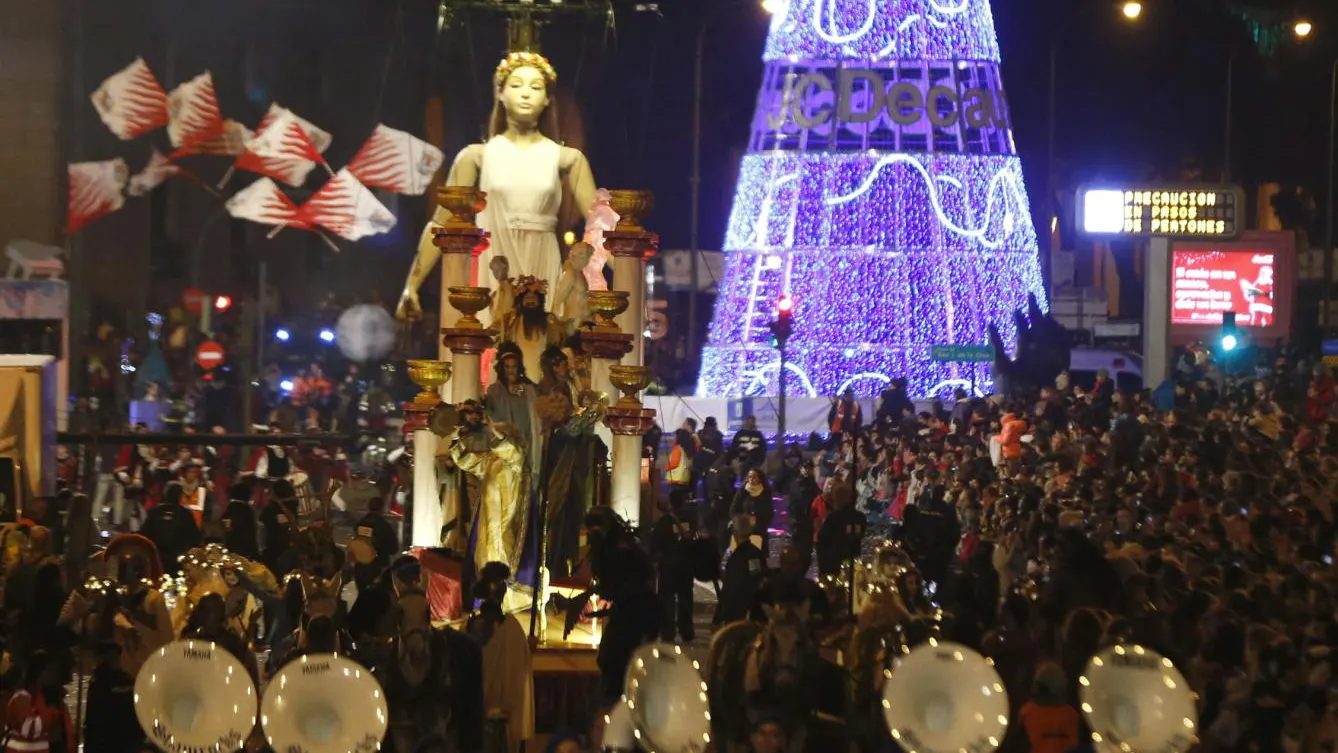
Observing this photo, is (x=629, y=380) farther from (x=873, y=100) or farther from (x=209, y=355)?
(x=873, y=100)

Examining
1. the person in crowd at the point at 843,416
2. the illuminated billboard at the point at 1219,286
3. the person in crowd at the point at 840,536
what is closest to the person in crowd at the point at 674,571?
the person in crowd at the point at 840,536

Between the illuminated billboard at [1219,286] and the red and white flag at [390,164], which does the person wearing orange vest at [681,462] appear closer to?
the red and white flag at [390,164]

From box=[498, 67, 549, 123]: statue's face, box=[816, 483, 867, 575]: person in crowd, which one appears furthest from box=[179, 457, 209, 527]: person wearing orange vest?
box=[816, 483, 867, 575]: person in crowd

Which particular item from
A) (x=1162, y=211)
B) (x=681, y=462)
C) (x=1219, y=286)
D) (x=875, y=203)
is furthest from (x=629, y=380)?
(x=1219, y=286)

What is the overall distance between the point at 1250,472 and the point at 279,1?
29076 mm

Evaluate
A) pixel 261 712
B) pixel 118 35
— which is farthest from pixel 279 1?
pixel 261 712

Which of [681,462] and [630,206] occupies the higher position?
[630,206]

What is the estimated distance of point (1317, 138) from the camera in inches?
1945

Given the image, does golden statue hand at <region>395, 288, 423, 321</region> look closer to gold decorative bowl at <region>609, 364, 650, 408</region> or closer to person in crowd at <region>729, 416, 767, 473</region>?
gold decorative bowl at <region>609, 364, 650, 408</region>

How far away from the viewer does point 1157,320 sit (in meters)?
34.5

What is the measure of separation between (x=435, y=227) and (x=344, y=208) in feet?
38.3

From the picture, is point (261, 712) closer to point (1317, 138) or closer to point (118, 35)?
point (118, 35)

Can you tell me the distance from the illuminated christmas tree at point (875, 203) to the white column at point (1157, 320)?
2019mm

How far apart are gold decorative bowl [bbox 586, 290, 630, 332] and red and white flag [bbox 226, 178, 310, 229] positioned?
40.5 ft
